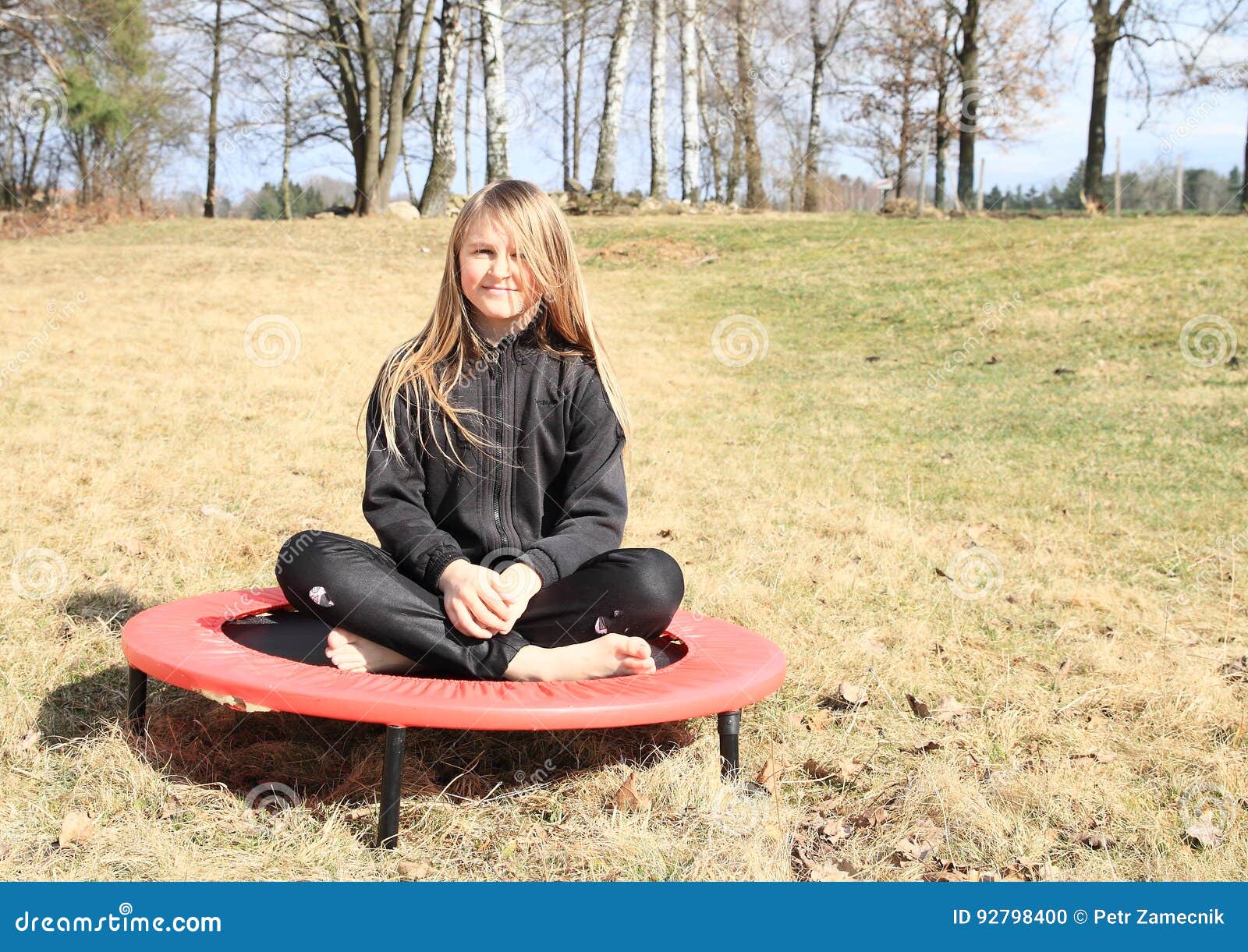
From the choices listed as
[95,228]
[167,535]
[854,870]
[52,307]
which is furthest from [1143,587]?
[95,228]

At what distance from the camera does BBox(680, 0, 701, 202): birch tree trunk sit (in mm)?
20359

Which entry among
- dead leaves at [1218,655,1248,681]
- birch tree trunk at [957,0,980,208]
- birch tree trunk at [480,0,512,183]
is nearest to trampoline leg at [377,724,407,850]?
dead leaves at [1218,655,1248,681]

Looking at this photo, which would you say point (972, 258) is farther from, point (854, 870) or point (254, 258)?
point (854, 870)

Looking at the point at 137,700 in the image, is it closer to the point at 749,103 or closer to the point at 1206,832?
the point at 1206,832

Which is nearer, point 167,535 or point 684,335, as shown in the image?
point 167,535

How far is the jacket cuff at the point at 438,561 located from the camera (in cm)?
288

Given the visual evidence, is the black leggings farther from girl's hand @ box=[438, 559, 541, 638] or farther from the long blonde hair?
the long blonde hair

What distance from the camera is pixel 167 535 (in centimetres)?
466

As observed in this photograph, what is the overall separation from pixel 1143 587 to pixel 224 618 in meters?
3.76

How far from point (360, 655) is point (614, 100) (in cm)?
1696

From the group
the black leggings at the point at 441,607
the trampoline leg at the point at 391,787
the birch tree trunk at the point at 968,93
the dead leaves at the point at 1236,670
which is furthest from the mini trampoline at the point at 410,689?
the birch tree trunk at the point at 968,93

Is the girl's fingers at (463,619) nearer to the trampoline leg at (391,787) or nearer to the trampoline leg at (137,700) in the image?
the trampoline leg at (391,787)

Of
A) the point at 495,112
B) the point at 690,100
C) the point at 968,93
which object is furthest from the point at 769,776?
the point at 968,93

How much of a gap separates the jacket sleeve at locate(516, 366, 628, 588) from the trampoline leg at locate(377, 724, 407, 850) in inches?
28.9
